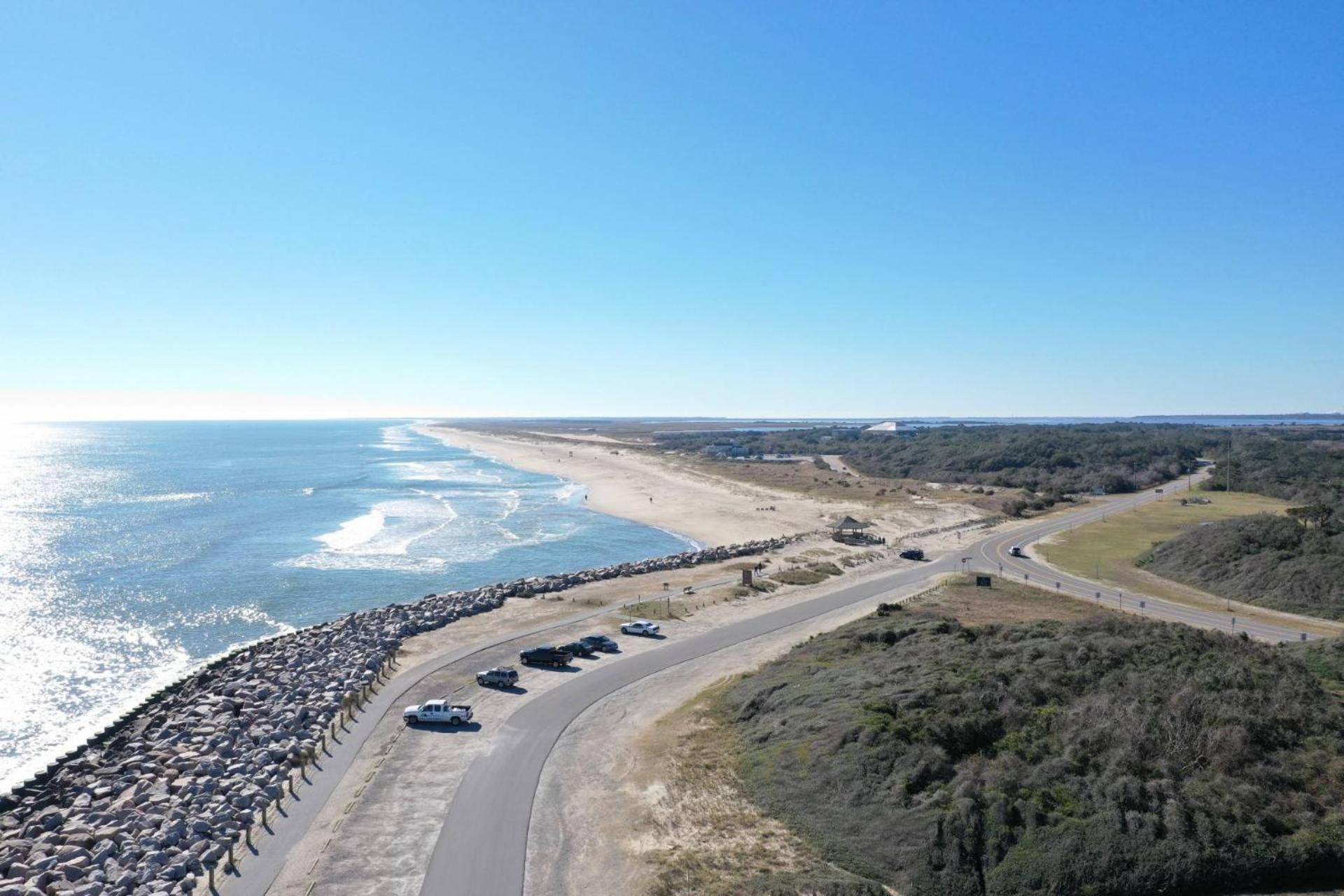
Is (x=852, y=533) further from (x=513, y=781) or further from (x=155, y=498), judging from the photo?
(x=155, y=498)

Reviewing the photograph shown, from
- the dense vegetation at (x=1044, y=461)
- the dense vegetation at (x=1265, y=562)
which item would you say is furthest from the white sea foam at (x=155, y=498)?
the dense vegetation at (x=1265, y=562)

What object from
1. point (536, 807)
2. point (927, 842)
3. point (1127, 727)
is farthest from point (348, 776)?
point (1127, 727)

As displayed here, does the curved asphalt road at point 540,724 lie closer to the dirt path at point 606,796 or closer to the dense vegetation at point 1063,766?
the dirt path at point 606,796

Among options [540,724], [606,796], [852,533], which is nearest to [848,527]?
[852,533]

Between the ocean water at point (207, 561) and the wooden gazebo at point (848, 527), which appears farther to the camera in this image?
the wooden gazebo at point (848, 527)

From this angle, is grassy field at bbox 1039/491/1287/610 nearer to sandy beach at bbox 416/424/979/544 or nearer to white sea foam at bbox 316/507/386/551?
sandy beach at bbox 416/424/979/544

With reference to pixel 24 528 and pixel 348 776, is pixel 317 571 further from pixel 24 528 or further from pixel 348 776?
pixel 24 528
